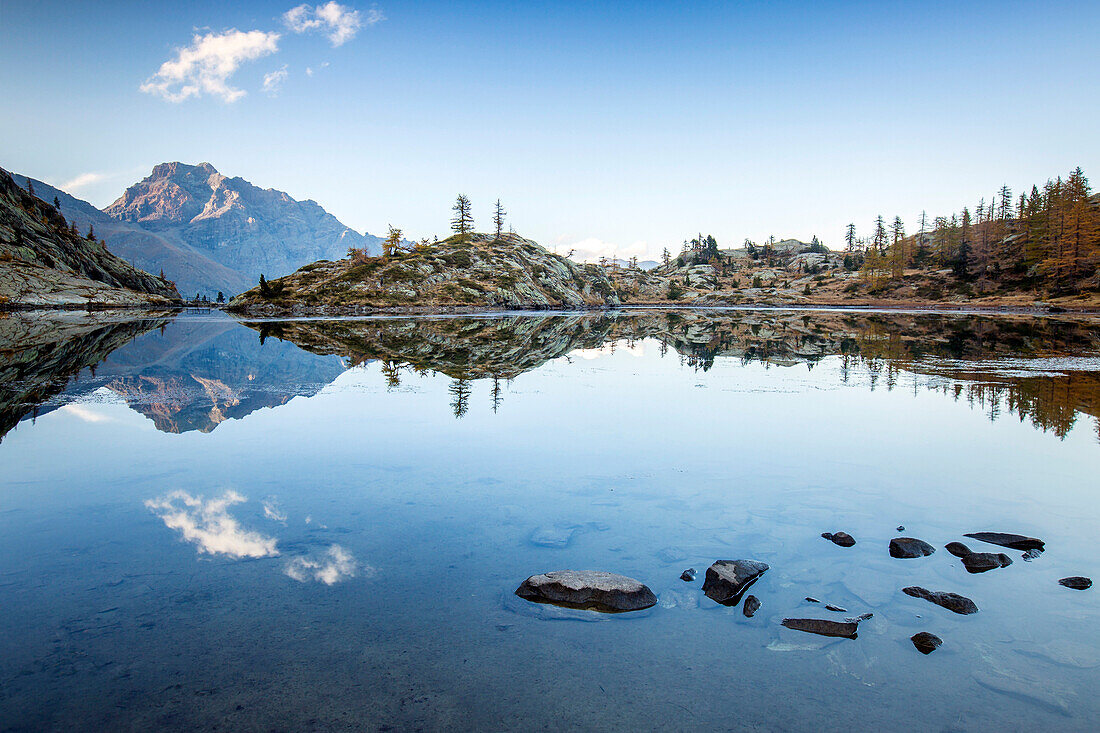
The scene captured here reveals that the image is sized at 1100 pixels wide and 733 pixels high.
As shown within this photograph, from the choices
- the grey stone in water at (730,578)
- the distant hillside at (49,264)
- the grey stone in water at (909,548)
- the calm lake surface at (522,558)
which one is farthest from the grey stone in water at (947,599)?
the distant hillside at (49,264)

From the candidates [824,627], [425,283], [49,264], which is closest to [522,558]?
[824,627]

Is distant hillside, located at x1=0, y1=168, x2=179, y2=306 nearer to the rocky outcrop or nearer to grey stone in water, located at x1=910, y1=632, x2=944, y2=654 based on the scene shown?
the rocky outcrop

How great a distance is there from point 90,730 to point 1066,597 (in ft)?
43.2

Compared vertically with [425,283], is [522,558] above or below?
below

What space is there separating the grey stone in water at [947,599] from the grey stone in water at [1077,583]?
6.45 feet

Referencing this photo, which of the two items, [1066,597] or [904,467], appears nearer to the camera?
[1066,597]

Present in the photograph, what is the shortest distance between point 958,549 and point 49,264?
605 feet

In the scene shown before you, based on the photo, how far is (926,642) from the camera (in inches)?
276

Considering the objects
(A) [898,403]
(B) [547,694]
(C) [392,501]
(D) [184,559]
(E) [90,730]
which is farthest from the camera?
(A) [898,403]

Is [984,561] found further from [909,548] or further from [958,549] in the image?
[909,548]

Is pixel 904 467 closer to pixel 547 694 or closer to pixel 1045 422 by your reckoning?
pixel 1045 422

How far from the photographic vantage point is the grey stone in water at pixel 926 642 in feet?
22.7

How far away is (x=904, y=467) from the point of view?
14.5 metres

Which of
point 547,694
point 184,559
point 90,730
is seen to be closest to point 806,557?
point 547,694
